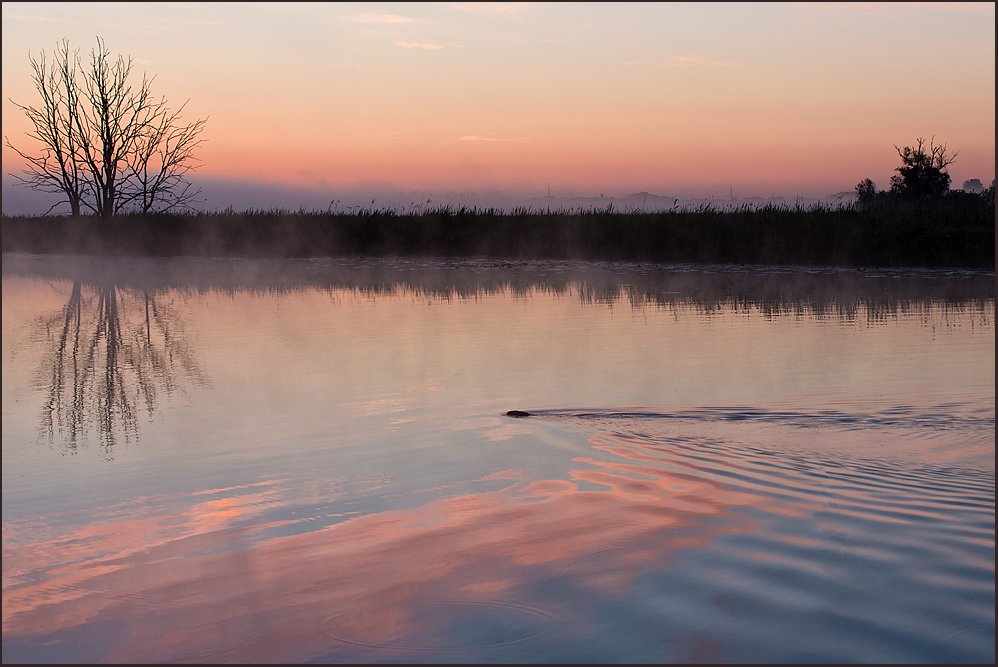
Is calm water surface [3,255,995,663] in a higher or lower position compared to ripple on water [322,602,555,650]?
higher

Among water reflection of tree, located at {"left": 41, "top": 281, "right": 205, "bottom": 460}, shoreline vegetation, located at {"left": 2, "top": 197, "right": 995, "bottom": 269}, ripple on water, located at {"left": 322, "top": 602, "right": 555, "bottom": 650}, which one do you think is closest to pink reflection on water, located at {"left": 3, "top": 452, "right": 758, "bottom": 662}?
ripple on water, located at {"left": 322, "top": 602, "right": 555, "bottom": 650}

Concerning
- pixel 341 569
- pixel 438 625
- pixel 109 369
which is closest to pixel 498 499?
pixel 341 569

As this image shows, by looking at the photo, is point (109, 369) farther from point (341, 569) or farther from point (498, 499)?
point (341, 569)

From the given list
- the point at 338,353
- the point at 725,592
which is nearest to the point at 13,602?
the point at 725,592

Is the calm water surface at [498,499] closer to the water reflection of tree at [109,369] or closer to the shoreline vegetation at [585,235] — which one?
the water reflection of tree at [109,369]

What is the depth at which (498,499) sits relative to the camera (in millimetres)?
4098

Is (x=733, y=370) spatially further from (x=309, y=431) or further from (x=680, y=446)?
(x=309, y=431)

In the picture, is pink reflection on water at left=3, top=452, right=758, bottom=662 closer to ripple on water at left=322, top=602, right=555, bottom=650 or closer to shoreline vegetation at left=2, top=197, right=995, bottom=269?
ripple on water at left=322, top=602, right=555, bottom=650

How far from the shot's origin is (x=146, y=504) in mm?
4055

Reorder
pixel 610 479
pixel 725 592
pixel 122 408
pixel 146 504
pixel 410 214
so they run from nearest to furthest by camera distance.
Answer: pixel 725 592
pixel 146 504
pixel 610 479
pixel 122 408
pixel 410 214

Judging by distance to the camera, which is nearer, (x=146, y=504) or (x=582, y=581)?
(x=582, y=581)

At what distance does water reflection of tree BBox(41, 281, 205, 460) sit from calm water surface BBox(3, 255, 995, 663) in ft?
0.17

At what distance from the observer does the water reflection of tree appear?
18.6ft

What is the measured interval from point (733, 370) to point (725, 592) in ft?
16.3
